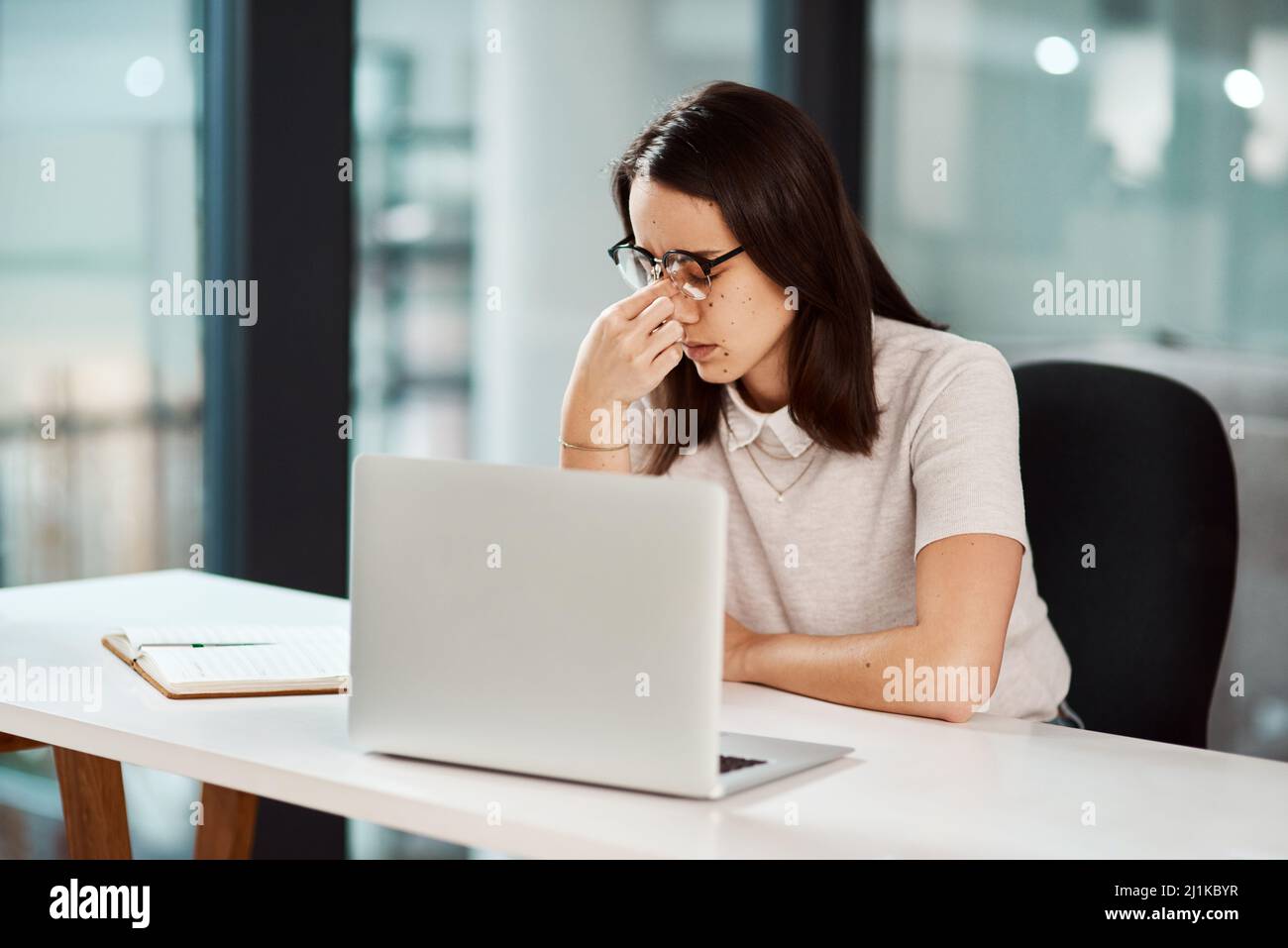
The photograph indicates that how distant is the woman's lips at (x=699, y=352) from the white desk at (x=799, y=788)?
1.38ft

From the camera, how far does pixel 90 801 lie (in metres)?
1.73

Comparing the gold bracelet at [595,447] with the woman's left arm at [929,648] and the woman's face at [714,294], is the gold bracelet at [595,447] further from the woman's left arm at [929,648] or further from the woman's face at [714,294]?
the woman's left arm at [929,648]

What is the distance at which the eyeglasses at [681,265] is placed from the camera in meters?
1.56

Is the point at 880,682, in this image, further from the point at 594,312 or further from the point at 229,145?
the point at 594,312

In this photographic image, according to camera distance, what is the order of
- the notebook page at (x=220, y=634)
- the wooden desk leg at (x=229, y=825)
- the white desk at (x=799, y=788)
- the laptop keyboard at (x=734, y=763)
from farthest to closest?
the wooden desk leg at (x=229, y=825), the notebook page at (x=220, y=634), the laptop keyboard at (x=734, y=763), the white desk at (x=799, y=788)

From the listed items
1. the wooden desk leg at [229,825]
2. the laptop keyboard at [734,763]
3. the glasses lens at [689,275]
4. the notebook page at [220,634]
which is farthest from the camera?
the wooden desk leg at [229,825]

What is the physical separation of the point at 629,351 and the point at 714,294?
12 centimetres

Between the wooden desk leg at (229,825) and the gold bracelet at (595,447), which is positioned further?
the wooden desk leg at (229,825)

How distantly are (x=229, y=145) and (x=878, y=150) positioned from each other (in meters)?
1.51

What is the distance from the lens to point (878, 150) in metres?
3.05


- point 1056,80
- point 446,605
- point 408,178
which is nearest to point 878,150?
point 1056,80

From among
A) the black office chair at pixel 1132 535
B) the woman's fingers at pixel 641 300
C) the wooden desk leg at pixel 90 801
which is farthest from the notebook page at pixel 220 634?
the black office chair at pixel 1132 535

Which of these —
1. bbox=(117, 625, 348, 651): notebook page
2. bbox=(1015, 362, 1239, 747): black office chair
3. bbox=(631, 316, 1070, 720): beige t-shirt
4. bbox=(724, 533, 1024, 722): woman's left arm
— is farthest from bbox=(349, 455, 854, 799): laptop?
bbox=(1015, 362, 1239, 747): black office chair

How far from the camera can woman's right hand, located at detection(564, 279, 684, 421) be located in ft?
5.24
